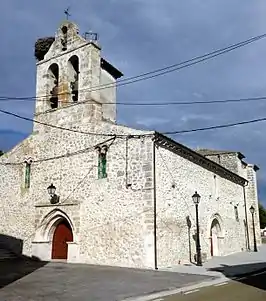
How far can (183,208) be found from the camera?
19.1 metres

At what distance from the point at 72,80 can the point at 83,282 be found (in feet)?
41.3

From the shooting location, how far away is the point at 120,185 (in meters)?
17.3

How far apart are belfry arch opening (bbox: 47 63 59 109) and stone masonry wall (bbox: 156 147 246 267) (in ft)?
24.9

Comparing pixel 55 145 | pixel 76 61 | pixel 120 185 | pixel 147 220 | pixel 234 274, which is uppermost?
pixel 76 61

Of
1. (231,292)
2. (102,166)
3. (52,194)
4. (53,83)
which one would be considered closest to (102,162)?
(102,166)

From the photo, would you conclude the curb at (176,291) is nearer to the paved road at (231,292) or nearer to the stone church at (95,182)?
the paved road at (231,292)

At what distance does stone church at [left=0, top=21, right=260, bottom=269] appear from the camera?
16.8 metres

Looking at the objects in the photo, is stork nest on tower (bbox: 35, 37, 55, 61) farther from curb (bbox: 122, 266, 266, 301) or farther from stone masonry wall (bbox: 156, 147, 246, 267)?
curb (bbox: 122, 266, 266, 301)

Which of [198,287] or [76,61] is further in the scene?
[76,61]

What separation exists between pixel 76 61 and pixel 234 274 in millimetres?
13902

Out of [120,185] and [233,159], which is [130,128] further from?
[233,159]

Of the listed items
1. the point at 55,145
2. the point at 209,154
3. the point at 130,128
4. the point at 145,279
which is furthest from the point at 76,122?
the point at 209,154

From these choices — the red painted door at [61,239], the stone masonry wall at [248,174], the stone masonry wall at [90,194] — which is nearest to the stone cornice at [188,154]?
the stone masonry wall at [90,194]

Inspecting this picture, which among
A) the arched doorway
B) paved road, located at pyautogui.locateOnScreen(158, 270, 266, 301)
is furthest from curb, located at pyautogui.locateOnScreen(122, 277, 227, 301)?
the arched doorway
